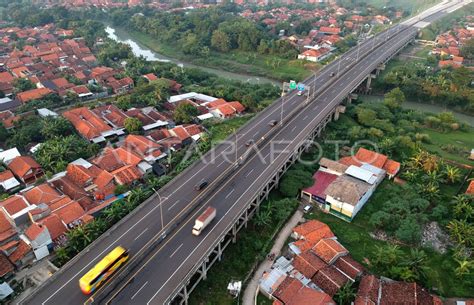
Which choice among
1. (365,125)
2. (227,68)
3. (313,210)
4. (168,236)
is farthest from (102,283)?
(227,68)

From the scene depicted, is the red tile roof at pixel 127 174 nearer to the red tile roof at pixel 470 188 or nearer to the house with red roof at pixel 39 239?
the house with red roof at pixel 39 239

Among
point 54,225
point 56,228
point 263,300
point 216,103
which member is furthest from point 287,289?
point 216,103

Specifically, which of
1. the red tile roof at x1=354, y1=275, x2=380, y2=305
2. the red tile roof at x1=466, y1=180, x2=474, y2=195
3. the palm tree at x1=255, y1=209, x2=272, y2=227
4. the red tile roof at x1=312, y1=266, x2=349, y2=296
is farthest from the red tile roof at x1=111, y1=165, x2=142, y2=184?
the red tile roof at x1=466, y1=180, x2=474, y2=195

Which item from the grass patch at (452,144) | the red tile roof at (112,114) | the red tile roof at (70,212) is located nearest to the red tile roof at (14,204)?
the red tile roof at (70,212)

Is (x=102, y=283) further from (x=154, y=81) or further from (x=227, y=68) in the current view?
(x=227, y=68)

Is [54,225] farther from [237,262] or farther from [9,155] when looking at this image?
[9,155]
